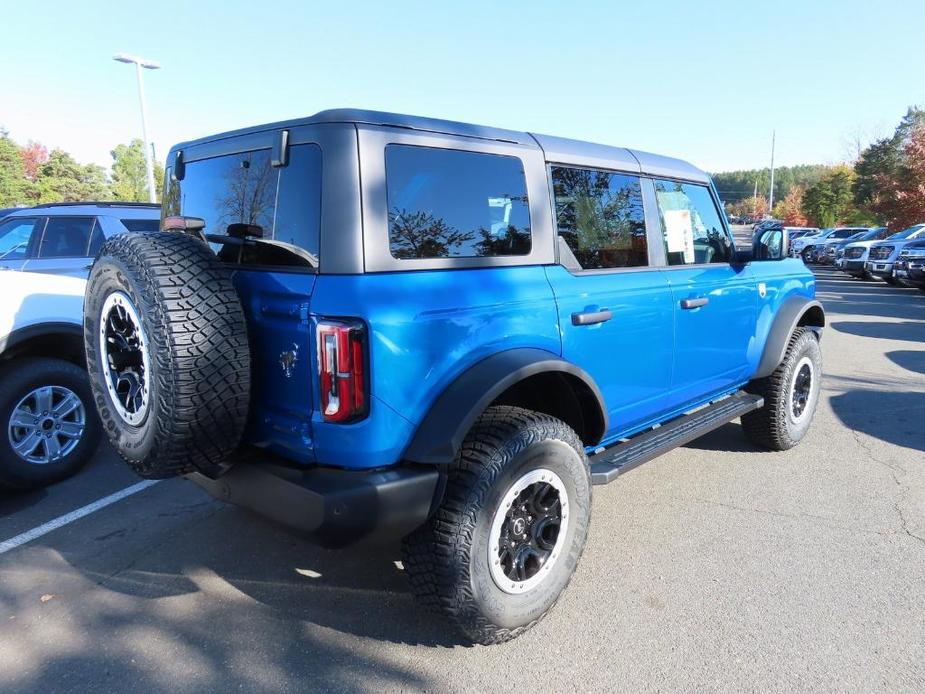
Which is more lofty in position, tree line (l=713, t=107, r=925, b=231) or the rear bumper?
tree line (l=713, t=107, r=925, b=231)

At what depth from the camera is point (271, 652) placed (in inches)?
99.5

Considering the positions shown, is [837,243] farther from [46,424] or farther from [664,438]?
[46,424]

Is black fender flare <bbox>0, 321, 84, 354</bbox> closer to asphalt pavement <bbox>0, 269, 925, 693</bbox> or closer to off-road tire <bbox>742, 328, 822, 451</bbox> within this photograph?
asphalt pavement <bbox>0, 269, 925, 693</bbox>

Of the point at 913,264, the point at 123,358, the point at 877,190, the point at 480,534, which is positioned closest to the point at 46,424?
the point at 123,358

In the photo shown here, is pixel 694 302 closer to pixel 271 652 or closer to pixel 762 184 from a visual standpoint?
pixel 271 652

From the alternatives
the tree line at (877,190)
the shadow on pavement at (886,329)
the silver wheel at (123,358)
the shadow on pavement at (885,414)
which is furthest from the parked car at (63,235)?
the tree line at (877,190)

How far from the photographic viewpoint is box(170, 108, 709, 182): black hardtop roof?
235cm

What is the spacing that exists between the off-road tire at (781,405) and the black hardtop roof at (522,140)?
1497 mm

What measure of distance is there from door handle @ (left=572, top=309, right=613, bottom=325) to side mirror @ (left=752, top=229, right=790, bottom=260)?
1.80m

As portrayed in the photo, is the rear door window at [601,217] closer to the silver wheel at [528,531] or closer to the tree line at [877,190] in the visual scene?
the silver wheel at [528,531]

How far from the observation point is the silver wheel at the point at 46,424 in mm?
4051

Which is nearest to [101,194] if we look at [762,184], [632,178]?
[632,178]

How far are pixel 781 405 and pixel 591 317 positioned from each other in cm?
248

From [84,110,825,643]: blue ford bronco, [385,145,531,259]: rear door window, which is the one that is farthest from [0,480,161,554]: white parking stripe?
[385,145,531,259]: rear door window
